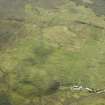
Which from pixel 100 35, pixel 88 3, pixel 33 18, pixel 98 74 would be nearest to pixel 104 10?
pixel 88 3

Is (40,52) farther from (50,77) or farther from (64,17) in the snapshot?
(64,17)

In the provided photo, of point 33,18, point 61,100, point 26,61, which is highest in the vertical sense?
point 33,18

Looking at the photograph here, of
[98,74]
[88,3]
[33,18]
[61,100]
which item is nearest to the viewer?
[61,100]

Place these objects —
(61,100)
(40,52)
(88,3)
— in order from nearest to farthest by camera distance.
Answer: (61,100) → (40,52) → (88,3)

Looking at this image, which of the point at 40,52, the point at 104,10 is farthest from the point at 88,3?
the point at 40,52

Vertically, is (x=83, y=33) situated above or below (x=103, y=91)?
above

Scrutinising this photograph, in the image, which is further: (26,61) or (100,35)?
Result: (100,35)
